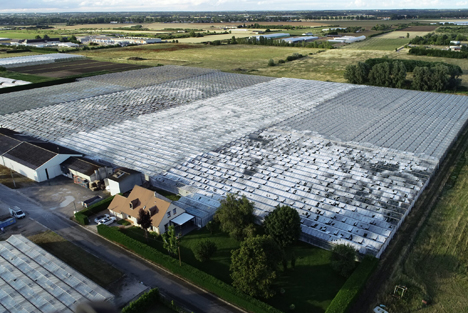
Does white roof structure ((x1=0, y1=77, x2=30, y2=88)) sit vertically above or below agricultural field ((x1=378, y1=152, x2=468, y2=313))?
above

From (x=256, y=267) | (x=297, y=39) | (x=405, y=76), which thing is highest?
(x=297, y=39)

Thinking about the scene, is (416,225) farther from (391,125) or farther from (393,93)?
(393,93)

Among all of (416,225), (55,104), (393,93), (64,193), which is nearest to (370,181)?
(416,225)

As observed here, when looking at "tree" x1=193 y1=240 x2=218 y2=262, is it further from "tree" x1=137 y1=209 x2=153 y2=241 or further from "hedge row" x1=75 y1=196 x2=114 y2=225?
"hedge row" x1=75 y1=196 x2=114 y2=225

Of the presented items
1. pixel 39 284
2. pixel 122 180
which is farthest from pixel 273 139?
pixel 39 284

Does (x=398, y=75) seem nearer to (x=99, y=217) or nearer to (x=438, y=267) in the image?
(x=438, y=267)

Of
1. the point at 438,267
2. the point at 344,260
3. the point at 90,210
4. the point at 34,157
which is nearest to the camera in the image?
the point at 344,260

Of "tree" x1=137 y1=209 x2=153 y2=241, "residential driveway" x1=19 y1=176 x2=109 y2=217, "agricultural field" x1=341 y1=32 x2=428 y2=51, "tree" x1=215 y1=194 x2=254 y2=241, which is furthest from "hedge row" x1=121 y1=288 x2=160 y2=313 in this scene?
"agricultural field" x1=341 y1=32 x2=428 y2=51

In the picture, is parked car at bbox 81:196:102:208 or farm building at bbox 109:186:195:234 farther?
parked car at bbox 81:196:102:208
